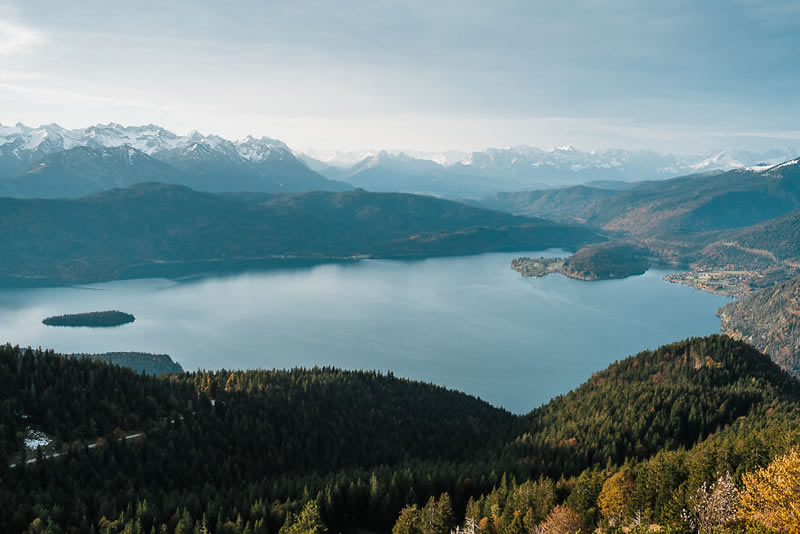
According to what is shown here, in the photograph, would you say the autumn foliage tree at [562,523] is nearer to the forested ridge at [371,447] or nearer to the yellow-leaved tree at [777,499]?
the forested ridge at [371,447]

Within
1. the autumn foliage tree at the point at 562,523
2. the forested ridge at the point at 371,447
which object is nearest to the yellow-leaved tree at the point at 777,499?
the forested ridge at the point at 371,447

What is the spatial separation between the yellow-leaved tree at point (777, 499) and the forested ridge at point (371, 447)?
7.49ft

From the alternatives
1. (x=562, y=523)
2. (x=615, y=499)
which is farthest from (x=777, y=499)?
(x=562, y=523)

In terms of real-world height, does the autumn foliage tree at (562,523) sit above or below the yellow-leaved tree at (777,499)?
below

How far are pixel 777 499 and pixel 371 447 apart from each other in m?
71.5

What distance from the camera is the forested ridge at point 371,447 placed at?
61.3 meters

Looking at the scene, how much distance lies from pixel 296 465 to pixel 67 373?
41.3m

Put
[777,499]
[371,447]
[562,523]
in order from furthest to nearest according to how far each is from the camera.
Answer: [371,447], [562,523], [777,499]

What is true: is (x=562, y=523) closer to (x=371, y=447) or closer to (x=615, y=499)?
(x=615, y=499)

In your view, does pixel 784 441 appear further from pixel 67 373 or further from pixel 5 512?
pixel 67 373

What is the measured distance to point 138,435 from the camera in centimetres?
8906

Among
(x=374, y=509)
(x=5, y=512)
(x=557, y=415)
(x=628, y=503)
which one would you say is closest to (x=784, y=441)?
(x=628, y=503)

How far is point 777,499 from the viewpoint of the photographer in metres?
44.1

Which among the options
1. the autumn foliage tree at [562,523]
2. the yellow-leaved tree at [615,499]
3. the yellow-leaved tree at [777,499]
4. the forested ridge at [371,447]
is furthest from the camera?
the forested ridge at [371,447]
